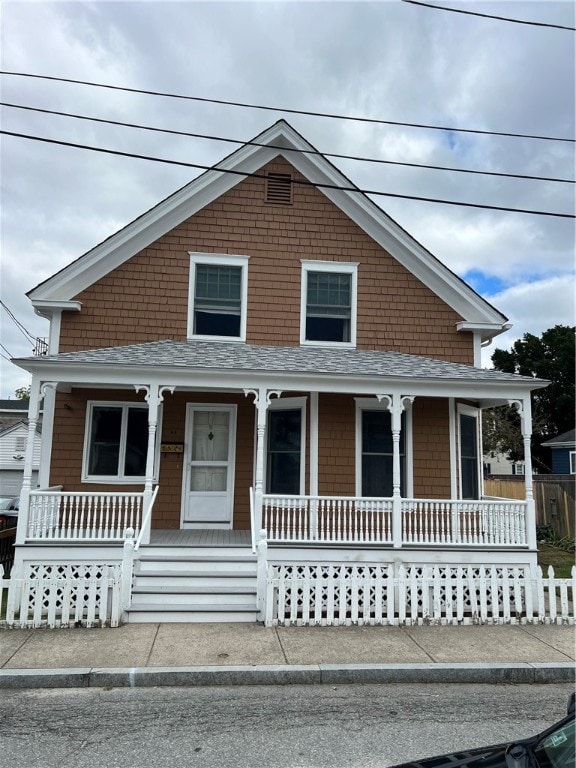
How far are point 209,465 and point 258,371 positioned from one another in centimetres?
279

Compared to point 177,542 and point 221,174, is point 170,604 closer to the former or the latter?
point 177,542

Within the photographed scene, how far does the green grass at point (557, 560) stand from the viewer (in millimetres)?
12130

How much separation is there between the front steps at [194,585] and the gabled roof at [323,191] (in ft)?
19.4

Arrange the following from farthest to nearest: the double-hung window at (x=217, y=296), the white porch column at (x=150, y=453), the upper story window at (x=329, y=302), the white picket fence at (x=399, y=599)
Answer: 1. the upper story window at (x=329, y=302)
2. the double-hung window at (x=217, y=296)
3. the white porch column at (x=150, y=453)
4. the white picket fence at (x=399, y=599)

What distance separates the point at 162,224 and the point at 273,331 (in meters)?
3.32

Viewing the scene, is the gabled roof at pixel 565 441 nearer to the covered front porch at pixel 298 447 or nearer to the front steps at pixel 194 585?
the covered front porch at pixel 298 447

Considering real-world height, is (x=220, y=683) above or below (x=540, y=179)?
below

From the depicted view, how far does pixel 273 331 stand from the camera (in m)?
12.0

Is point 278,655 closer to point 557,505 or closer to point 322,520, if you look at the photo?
point 322,520

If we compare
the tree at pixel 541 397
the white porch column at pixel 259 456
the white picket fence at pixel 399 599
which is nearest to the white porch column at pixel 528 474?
the white picket fence at pixel 399 599

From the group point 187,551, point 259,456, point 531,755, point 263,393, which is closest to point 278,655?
point 187,551

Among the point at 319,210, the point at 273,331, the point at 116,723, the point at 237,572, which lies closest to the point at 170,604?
the point at 237,572

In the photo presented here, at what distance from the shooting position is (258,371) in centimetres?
960

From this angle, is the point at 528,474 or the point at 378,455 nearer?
the point at 528,474
